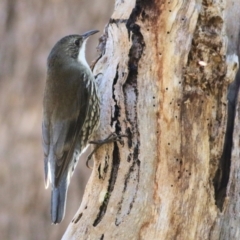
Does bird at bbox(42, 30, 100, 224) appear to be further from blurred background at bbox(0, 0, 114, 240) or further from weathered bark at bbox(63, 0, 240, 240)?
blurred background at bbox(0, 0, 114, 240)

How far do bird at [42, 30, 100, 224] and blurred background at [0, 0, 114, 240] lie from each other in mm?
1454

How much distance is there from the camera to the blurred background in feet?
17.7

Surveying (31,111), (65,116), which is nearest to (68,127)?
(65,116)

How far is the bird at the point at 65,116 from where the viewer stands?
3.52m

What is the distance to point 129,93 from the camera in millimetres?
3182

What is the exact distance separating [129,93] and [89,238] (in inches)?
Answer: 29.1

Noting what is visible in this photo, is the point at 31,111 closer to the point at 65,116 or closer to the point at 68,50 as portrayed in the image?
the point at 68,50

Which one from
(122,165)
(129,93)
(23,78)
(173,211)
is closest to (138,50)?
(129,93)

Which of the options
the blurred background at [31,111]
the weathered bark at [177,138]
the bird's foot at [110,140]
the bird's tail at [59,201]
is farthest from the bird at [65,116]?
the blurred background at [31,111]

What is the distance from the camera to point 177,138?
3.02m

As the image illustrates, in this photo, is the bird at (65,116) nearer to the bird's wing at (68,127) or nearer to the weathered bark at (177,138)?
the bird's wing at (68,127)

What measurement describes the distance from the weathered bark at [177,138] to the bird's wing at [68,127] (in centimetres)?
47

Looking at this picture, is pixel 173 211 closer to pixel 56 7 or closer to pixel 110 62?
pixel 110 62

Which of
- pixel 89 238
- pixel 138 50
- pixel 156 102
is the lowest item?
pixel 89 238
